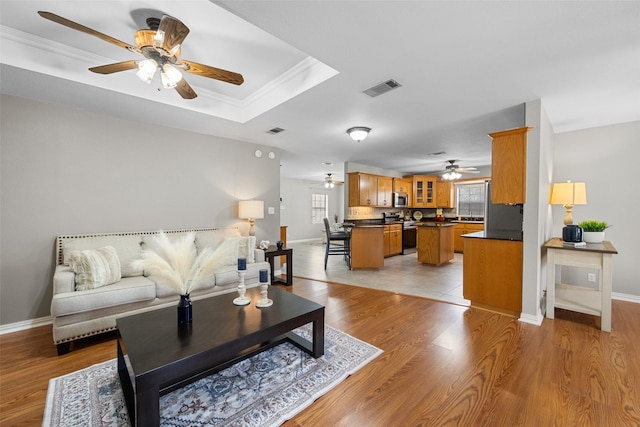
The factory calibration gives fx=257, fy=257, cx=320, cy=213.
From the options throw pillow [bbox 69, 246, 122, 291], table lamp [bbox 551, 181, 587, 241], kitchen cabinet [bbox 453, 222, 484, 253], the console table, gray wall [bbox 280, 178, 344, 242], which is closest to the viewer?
throw pillow [bbox 69, 246, 122, 291]

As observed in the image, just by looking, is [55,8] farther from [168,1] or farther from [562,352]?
[562,352]

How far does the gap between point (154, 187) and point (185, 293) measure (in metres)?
2.46

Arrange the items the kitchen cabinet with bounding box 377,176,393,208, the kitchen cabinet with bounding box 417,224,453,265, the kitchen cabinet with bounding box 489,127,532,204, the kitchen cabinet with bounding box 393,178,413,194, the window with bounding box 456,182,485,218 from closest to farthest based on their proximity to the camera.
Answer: the kitchen cabinet with bounding box 489,127,532,204, the kitchen cabinet with bounding box 417,224,453,265, the kitchen cabinet with bounding box 377,176,393,208, the kitchen cabinet with bounding box 393,178,413,194, the window with bounding box 456,182,485,218

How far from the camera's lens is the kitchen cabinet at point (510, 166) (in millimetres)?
2904

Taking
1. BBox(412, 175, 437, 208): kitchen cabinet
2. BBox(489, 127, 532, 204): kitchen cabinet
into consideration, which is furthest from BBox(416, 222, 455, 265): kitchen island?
BBox(489, 127, 532, 204): kitchen cabinet

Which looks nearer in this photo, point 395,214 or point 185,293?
point 185,293

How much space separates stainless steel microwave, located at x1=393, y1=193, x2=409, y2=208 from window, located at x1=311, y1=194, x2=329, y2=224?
405 centimetres

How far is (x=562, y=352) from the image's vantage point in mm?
2230

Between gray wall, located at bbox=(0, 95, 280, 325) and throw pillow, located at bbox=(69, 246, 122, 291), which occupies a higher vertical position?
gray wall, located at bbox=(0, 95, 280, 325)

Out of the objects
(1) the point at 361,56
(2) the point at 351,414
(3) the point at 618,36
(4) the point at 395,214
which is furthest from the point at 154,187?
(4) the point at 395,214

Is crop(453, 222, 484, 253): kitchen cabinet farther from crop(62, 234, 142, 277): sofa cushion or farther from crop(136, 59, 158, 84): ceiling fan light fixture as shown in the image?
crop(136, 59, 158, 84): ceiling fan light fixture

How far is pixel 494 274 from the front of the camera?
3150 mm

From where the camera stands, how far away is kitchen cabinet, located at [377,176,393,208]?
7.00 metres

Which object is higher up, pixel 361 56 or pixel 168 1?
pixel 168 1
